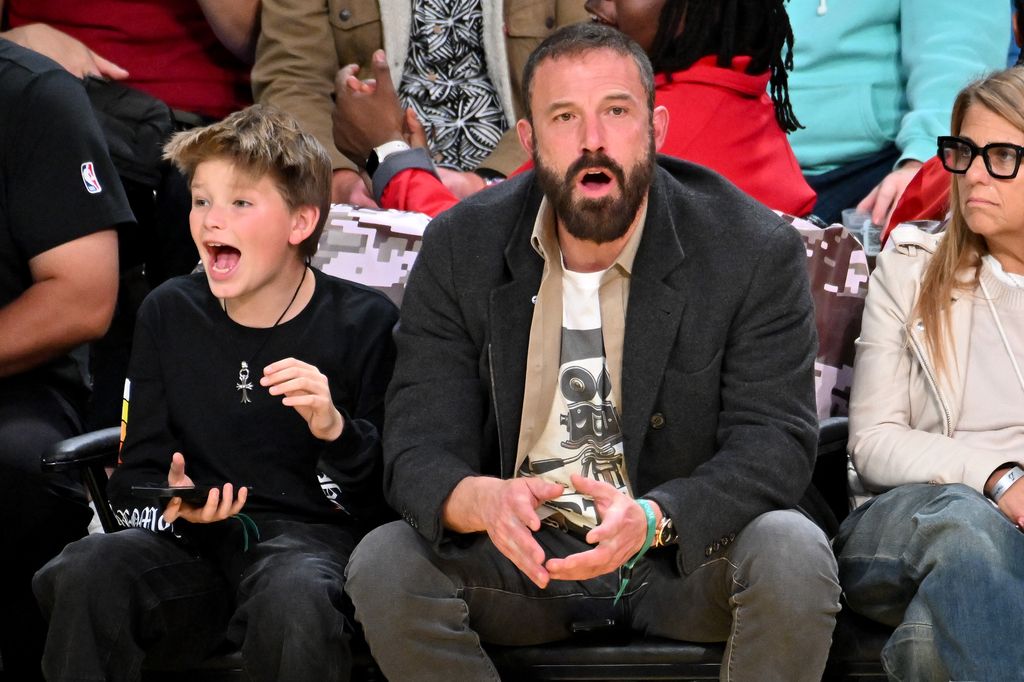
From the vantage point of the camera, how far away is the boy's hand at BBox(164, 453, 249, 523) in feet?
8.75

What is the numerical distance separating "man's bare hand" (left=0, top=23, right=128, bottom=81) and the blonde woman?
2.31 metres

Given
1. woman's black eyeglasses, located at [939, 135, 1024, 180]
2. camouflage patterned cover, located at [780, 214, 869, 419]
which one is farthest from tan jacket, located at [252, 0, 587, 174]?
woman's black eyeglasses, located at [939, 135, 1024, 180]

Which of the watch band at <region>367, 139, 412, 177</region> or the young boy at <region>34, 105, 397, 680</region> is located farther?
the watch band at <region>367, 139, 412, 177</region>

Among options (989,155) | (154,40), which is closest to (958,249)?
(989,155)

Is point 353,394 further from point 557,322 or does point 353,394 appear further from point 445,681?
point 445,681

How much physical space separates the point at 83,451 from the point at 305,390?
21.7 inches

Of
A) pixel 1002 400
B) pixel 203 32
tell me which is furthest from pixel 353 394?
pixel 203 32

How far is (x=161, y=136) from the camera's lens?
12.8 ft

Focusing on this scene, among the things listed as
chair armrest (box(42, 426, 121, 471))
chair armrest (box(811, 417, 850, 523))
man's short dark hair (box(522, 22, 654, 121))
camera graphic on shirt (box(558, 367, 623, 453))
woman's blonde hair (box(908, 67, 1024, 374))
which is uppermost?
man's short dark hair (box(522, 22, 654, 121))

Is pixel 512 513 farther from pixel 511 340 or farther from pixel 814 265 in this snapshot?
pixel 814 265

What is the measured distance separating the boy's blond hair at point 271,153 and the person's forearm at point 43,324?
499 mm

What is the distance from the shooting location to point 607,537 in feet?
7.84

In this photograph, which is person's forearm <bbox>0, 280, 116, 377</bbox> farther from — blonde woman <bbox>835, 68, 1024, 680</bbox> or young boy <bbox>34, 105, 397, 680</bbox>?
blonde woman <bbox>835, 68, 1024, 680</bbox>

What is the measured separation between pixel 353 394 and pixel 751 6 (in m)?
1.55
